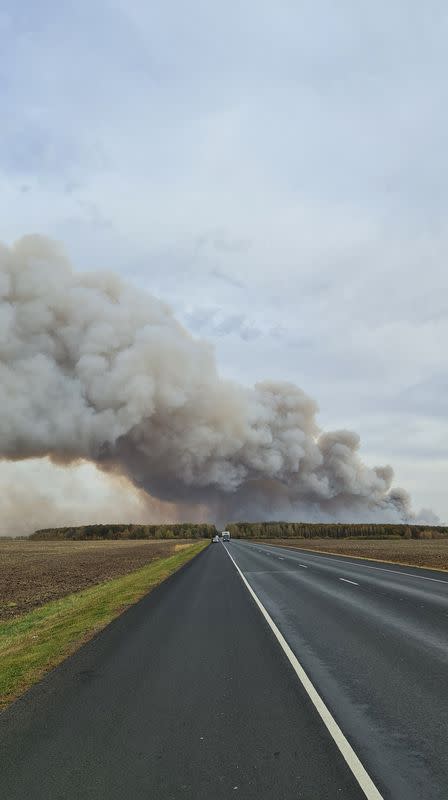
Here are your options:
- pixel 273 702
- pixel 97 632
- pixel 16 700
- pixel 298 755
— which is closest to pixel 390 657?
pixel 273 702

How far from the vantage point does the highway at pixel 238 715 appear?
13.3 ft

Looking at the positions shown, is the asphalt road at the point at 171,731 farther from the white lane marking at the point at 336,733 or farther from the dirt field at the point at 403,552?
the dirt field at the point at 403,552

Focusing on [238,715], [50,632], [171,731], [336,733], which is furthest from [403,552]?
[171,731]

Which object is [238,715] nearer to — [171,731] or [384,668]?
[171,731]

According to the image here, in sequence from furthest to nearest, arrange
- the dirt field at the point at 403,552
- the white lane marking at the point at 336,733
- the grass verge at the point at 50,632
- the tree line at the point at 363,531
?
1. the tree line at the point at 363,531
2. the dirt field at the point at 403,552
3. the grass verge at the point at 50,632
4. the white lane marking at the point at 336,733

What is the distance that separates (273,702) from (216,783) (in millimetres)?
2013

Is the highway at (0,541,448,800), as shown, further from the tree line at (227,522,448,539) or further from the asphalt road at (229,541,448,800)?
the tree line at (227,522,448,539)

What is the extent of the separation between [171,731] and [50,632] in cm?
736

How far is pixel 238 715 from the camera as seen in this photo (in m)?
5.54

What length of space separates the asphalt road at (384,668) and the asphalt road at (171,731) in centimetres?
35

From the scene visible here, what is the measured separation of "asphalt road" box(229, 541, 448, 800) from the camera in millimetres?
4281

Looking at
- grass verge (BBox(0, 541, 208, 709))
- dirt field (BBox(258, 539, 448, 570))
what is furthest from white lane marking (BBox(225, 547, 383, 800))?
dirt field (BBox(258, 539, 448, 570))

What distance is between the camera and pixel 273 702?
19.4 ft

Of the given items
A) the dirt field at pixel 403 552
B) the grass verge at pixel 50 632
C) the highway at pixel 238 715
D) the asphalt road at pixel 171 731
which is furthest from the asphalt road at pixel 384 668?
the dirt field at pixel 403 552
